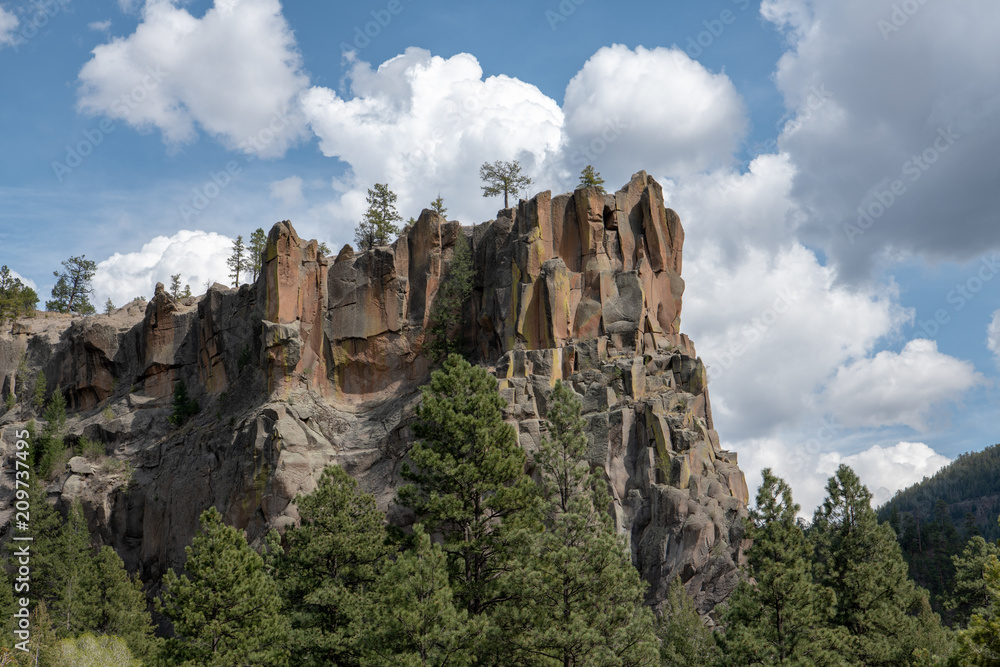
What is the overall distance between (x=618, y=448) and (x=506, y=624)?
71.1 feet

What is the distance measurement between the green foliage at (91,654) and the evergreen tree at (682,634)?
25956mm

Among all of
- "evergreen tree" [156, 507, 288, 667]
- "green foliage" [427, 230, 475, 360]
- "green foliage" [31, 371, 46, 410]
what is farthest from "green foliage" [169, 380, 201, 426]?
"evergreen tree" [156, 507, 288, 667]

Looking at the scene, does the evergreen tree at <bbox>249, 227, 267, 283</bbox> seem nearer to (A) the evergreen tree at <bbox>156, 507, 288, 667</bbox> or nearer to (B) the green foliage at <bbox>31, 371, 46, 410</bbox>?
(B) the green foliage at <bbox>31, 371, 46, 410</bbox>

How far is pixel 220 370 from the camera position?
232ft

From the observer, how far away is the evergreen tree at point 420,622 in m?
29.9

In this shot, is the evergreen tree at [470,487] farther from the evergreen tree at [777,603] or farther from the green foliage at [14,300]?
the green foliage at [14,300]

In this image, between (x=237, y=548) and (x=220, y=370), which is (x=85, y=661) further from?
(x=220, y=370)

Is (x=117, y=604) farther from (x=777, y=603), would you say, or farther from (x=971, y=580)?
(x=971, y=580)

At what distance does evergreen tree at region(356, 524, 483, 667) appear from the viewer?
98.1ft

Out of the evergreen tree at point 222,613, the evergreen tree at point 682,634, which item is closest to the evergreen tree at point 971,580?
the evergreen tree at point 682,634

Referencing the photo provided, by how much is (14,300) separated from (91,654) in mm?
62347

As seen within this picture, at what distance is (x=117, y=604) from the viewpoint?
54.9 metres

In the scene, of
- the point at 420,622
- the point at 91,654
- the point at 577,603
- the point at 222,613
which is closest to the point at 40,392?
the point at 91,654

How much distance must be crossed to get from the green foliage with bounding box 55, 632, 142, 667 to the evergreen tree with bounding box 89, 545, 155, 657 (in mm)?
7705
